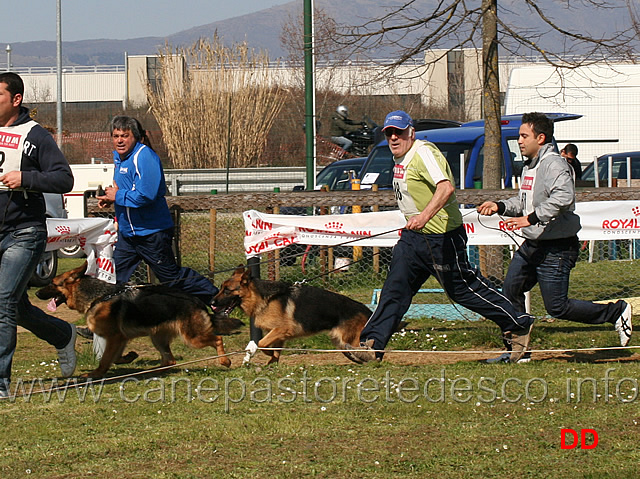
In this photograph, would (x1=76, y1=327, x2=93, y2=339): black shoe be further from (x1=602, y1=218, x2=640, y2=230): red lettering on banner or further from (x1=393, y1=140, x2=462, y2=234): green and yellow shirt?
(x1=602, y1=218, x2=640, y2=230): red lettering on banner

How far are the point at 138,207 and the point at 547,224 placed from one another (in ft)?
10.3

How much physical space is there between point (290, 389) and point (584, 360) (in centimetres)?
258

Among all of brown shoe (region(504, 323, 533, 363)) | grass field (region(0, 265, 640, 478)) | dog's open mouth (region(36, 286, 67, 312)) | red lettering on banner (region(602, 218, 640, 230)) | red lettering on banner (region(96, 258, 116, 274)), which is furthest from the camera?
red lettering on banner (region(96, 258, 116, 274))

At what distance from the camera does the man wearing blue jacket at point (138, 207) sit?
6594mm

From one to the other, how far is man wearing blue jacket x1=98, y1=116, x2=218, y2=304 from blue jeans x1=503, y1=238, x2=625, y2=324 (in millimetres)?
2711

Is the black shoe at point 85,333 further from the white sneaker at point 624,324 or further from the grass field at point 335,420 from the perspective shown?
the white sneaker at point 624,324

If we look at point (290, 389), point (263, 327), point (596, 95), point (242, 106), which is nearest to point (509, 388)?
point (290, 389)

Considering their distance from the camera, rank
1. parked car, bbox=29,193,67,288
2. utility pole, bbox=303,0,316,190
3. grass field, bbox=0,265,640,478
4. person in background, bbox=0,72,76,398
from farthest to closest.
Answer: parked car, bbox=29,193,67,288, utility pole, bbox=303,0,316,190, person in background, bbox=0,72,76,398, grass field, bbox=0,265,640,478

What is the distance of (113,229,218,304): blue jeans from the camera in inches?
267

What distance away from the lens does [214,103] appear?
2180 centimetres

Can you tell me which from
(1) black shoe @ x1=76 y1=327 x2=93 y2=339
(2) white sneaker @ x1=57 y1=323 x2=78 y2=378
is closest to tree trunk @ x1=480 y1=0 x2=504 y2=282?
(1) black shoe @ x1=76 y1=327 x2=93 y2=339

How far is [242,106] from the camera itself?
71.6 ft

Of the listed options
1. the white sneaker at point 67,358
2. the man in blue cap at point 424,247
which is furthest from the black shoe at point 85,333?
the man in blue cap at point 424,247

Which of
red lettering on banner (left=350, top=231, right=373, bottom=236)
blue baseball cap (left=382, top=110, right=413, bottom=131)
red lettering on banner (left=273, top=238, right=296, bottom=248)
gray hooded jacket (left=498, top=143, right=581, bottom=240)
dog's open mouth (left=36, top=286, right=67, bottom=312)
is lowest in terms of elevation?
dog's open mouth (left=36, top=286, right=67, bottom=312)
